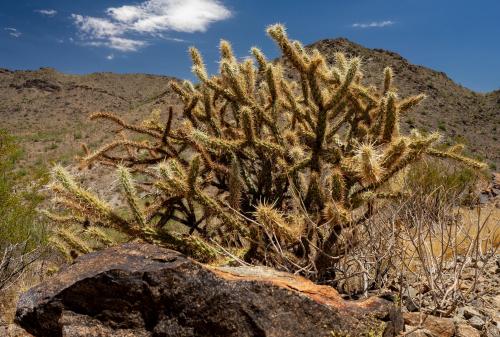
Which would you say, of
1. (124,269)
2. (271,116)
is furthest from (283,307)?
(271,116)

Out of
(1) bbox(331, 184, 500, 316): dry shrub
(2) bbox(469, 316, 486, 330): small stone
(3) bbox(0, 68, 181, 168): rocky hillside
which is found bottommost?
(2) bbox(469, 316, 486, 330): small stone

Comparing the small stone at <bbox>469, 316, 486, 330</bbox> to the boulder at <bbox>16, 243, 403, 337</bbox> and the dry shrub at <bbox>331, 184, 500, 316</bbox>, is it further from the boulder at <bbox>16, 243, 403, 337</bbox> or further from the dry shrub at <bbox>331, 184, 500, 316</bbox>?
the boulder at <bbox>16, 243, 403, 337</bbox>

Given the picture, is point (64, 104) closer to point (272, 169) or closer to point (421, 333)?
point (272, 169)

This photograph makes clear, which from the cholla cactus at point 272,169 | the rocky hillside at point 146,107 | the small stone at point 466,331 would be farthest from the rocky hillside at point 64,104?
the small stone at point 466,331

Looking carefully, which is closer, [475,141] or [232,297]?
[232,297]

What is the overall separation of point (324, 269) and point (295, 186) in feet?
3.22

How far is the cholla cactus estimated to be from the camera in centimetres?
399

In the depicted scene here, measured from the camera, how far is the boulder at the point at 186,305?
298 cm

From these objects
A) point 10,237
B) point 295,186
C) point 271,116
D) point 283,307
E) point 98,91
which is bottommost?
point 10,237

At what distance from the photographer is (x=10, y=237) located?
789 centimetres

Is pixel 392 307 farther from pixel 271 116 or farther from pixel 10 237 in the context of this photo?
pixel 10 237

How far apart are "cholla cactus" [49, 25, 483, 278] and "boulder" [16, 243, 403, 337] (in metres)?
0.59

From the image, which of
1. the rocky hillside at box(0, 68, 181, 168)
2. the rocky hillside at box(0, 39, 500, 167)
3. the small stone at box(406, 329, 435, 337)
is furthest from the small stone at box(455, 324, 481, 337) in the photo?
the rocky hillside at box(0, 68, 181, 168)

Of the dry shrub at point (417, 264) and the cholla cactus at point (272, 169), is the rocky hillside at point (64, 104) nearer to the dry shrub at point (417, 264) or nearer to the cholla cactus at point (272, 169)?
the cholla cactus at point (272, 169)
